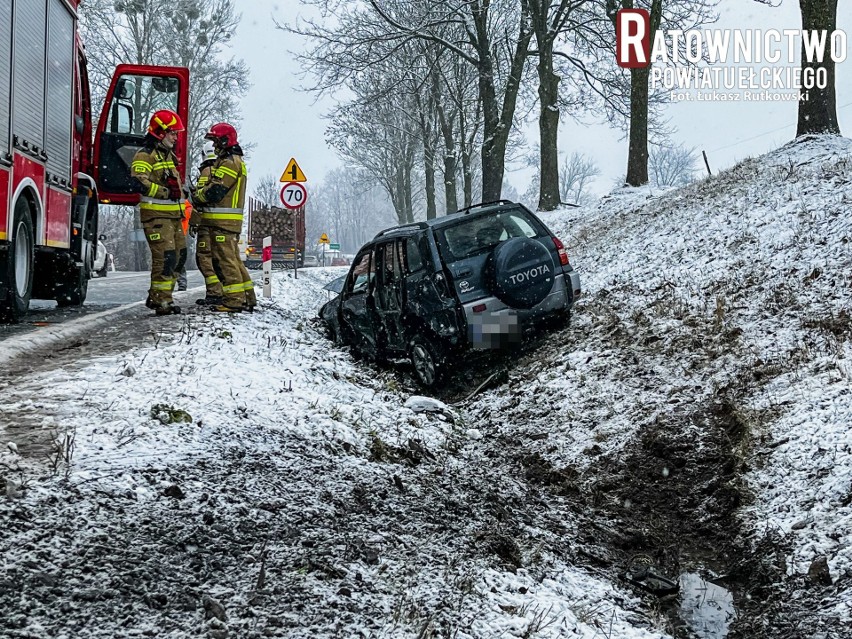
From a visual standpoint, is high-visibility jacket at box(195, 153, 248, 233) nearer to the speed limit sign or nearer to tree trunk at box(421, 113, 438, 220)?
the speed limit sign

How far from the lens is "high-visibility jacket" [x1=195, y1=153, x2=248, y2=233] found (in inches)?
368

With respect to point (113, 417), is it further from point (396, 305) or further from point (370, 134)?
point (370, 134)

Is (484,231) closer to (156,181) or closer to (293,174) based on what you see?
(156,181)

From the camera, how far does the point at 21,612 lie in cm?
263

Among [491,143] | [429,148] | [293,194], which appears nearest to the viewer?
[293,194]

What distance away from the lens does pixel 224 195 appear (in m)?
9.41

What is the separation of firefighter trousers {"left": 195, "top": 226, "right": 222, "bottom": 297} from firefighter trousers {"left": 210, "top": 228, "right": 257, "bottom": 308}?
110 millimetres

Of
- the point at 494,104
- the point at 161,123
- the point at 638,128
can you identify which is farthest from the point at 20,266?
the point at 494,104

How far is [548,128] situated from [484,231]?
1375cm

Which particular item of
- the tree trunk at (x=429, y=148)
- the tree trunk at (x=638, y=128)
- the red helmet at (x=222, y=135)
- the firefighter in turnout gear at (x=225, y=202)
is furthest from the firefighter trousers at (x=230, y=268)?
the tree trunk at (x=429, y=148)

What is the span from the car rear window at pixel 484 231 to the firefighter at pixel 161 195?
337 cm

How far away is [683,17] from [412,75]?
850cm

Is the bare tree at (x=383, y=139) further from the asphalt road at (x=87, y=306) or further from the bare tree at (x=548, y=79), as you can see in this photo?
the asphalt road at (x=87, y=306)

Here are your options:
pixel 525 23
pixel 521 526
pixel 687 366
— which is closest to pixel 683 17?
pixel 525 23
